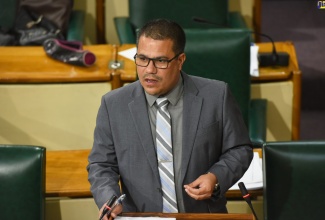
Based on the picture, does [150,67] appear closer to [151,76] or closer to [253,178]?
[151,76]

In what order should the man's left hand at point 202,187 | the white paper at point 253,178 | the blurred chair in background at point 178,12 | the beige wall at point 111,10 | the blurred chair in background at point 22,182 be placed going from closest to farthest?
1. the man's left hand at point 202,187
2. the blurred chair in background at point 22,182
3. the white paper at point 253,178
4. the blurred chair in background at point 178,12
5. the beige wall at point 111,10

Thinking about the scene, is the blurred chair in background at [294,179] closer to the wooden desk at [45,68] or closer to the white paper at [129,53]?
the wooden desk at [45,68]

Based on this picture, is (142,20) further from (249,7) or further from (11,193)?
(11,193)

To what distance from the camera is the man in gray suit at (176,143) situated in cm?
257

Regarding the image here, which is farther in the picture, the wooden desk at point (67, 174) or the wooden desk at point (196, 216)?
the wooden desk at point (67, 174)

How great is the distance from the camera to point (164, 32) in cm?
245

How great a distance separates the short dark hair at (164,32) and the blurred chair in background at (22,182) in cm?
58

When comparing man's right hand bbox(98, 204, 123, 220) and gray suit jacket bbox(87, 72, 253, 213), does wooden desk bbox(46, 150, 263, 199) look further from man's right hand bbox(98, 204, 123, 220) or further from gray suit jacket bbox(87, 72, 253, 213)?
man's right hand bbox(98, 204, 123, 220)

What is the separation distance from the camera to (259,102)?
380cm

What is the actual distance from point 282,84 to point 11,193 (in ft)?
5.51

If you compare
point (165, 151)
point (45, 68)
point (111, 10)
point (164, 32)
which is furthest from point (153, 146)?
point (111, 10)

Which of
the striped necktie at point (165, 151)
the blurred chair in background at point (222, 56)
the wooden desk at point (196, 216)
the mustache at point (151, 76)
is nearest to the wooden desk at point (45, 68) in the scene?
the blurred chair in background at point (222, 56)

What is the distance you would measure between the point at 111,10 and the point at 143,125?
245 cm

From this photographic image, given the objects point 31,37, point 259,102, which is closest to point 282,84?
point 259,102
